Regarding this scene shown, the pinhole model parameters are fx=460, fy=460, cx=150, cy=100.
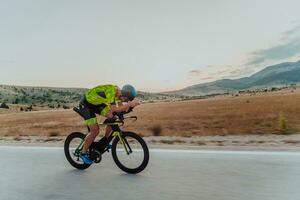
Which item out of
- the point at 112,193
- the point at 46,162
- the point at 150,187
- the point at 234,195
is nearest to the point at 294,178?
the point at 234,195

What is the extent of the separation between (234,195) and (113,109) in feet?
8.81

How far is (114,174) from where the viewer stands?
7.86m

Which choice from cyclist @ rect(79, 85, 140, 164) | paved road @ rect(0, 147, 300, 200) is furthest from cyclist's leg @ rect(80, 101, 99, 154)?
paved road @ rect(0, 147, 300, 200)

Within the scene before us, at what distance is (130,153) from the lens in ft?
26.1

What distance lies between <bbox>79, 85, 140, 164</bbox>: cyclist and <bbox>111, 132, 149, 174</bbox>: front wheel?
0.86 ft

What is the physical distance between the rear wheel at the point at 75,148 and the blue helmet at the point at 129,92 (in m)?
1.48

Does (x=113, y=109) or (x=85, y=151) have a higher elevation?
(x=113, y=109)

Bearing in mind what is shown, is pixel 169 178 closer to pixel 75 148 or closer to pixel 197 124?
pixel 75 148

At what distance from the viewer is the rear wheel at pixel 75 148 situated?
8.54m

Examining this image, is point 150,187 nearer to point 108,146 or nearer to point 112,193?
point 112,193

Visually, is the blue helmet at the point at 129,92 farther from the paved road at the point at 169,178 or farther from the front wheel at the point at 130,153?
the paved road at the point at 169,178

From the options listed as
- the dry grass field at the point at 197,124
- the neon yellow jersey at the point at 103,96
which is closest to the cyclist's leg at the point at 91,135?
the neon yellow jersey at the point at 103,96

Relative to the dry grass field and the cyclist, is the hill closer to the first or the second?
the dry grass field

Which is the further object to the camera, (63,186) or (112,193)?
(63,186)
